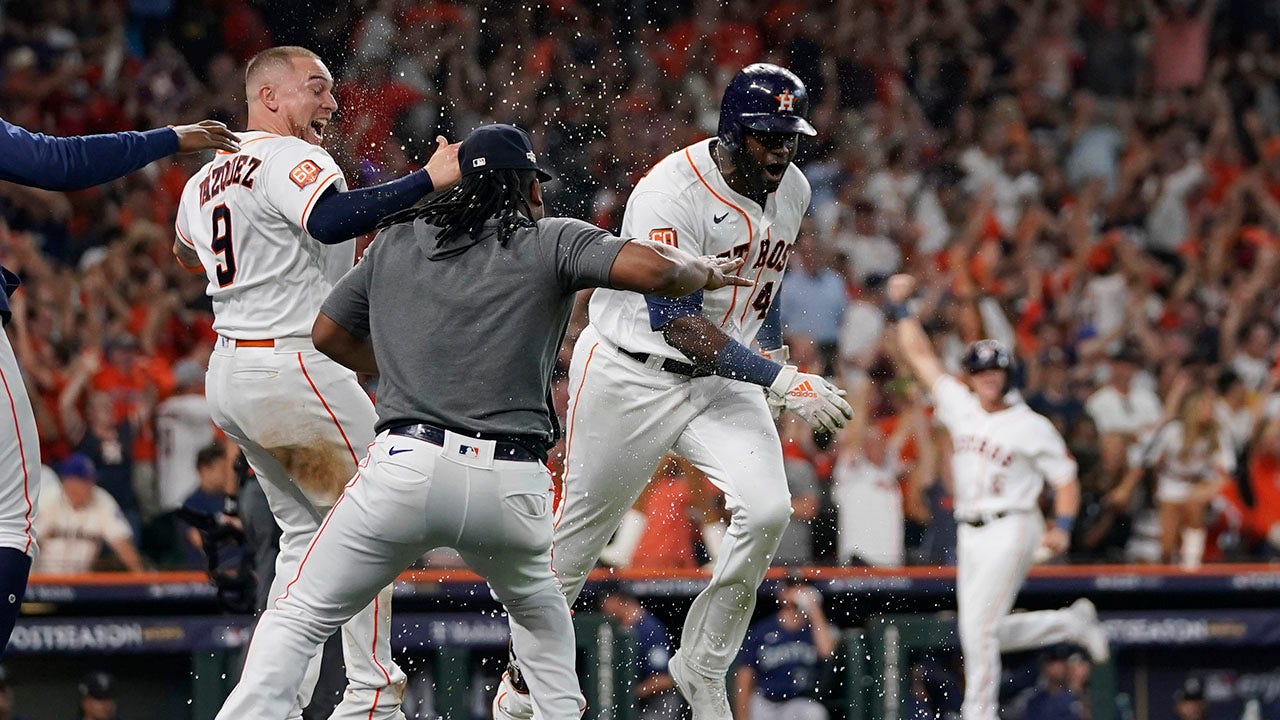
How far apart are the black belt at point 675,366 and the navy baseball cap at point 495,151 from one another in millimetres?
1422

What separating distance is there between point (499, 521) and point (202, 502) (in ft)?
15.5

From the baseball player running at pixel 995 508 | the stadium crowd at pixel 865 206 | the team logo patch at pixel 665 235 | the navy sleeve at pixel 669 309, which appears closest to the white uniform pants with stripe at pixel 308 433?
the navy sleeve at pixel 669 309

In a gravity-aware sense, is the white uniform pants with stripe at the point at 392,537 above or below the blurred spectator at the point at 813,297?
below

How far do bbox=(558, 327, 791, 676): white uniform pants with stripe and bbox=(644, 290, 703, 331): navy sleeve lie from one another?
0.39 m

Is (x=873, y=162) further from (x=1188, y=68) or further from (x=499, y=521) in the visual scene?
(x=499, y=521)

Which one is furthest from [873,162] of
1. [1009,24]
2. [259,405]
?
[259,405]

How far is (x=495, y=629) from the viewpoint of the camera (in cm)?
942

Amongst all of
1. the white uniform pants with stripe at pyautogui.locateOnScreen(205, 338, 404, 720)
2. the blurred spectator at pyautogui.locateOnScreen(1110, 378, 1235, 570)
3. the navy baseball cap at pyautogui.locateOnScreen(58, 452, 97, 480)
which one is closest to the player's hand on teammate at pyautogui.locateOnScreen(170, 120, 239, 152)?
the white uniform pants with stripe at pyautogui.locateOnScreen(205, 338, 404, 720)

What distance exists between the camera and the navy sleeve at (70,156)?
5410mm

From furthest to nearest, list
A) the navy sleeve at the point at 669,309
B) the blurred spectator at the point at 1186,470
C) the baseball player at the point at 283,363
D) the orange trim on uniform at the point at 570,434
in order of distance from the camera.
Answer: the blurred spectator at the point at 1186,470
the orange trim on uniform at the point at 570,434
the navy sleeve at the point at 669,309
the baseball player at the point at 283,363

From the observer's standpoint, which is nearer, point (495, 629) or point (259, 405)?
point (259, 405)

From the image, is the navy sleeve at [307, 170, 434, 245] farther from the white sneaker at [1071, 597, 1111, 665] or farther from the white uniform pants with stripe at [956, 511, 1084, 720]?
the white sneaker at [1071, 597, 1111, 665]

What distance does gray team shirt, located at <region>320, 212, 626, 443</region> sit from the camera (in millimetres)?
5129

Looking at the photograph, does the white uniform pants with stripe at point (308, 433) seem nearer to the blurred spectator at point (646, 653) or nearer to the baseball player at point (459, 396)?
the baseball player at point (459, 396)
